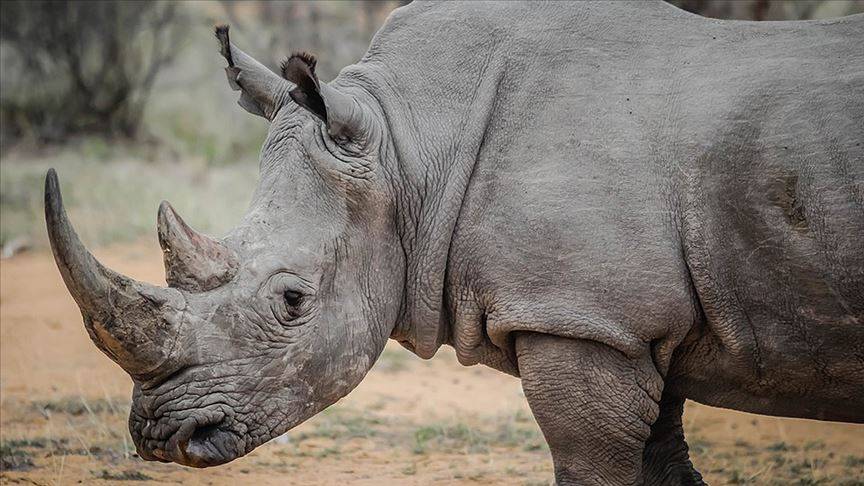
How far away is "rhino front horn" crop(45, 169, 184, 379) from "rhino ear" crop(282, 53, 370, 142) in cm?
92

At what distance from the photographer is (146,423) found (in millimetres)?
4383

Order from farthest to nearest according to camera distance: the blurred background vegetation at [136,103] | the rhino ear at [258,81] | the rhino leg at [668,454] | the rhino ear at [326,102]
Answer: the blurred background vegetation at [136,103], the rhino leg at [668,454], the rhino ear at [258,81], the rhino ear at [326,102]

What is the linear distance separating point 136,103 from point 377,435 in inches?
434

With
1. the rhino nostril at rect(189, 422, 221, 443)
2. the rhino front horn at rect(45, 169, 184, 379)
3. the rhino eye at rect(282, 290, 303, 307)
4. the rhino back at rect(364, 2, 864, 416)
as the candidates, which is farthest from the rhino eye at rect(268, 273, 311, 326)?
the rhino back at rect(364, 2, 864, 416)

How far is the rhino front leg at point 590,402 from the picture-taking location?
14.8 feet

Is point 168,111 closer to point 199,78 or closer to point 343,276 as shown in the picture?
point 199,78

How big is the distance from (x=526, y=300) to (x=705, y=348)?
75cm

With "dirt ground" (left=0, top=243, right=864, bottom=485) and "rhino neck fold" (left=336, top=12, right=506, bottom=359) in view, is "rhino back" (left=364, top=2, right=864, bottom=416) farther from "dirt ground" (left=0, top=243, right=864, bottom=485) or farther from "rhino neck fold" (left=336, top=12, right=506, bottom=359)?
"dirt ground" (left=0, top=243, right=864, bottom=485)

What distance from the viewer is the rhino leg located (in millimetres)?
5531

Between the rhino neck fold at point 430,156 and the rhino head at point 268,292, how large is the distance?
75mm

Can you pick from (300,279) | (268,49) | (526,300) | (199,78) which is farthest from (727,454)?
(199,78)

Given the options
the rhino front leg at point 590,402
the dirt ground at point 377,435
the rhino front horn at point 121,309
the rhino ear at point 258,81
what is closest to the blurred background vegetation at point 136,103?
the dirt ground at point 377,435

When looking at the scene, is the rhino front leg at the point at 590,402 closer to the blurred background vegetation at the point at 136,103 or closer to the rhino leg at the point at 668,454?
the rhino leg at the point at 668,454

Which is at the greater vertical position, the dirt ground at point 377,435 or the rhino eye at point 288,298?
the rhino eye at point 288,298
